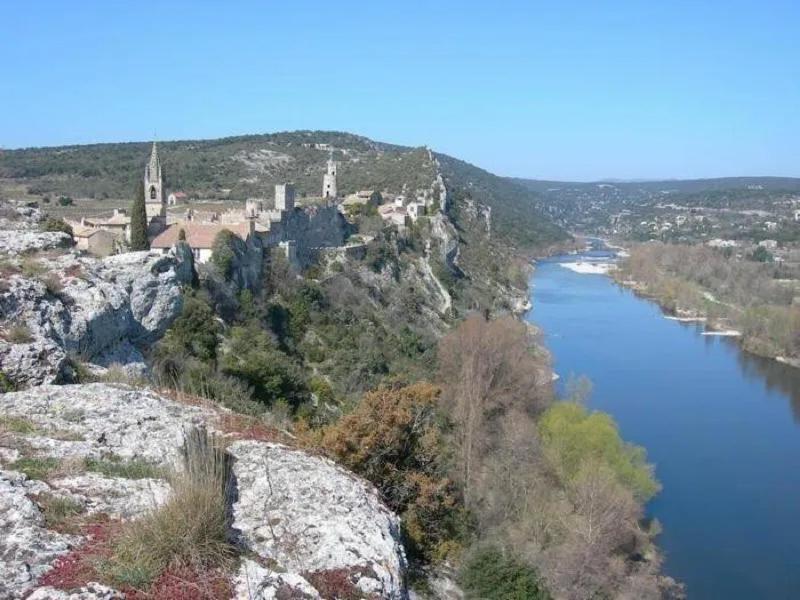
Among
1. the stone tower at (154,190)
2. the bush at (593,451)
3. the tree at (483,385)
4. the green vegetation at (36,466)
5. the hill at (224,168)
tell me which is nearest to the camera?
the green vegetation at (36,466)

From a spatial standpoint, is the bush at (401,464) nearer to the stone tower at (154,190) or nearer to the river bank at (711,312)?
the stone tower at (154,190)

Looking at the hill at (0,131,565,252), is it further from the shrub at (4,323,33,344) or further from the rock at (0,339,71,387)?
the rock at (0,339,71,387)

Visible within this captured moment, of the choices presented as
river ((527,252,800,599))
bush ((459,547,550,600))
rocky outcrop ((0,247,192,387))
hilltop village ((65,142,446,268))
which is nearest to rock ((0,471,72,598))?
rocky outcrop ((0,247,192,387))

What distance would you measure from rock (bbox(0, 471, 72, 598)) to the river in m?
18.2

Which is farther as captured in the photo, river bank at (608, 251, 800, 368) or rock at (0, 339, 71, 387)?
river bank at (608, 251, 800, 368)

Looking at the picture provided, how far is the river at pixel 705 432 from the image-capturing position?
67.5 ft

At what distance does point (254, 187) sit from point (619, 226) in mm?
107132

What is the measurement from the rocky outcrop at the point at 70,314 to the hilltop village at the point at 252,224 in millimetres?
6650

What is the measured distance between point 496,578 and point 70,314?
7.01 meters

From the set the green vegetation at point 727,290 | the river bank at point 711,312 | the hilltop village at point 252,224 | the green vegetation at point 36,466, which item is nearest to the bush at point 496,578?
the green vegetation at point 36,466

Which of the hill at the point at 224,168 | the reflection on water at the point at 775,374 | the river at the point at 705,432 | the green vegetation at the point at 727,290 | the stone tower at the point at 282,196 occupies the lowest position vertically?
the reflection on water at the point at 775,374

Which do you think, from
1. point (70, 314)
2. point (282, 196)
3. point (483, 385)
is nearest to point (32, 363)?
point (70, 314)

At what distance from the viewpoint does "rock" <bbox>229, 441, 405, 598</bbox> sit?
425 cm

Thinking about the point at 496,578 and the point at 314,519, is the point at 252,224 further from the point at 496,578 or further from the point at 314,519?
the point at 314,519
